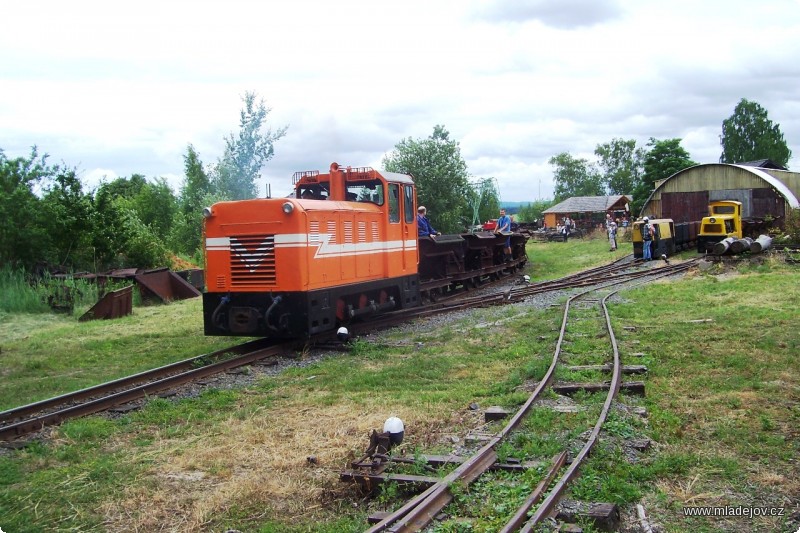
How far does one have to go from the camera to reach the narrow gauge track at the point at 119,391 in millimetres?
7043

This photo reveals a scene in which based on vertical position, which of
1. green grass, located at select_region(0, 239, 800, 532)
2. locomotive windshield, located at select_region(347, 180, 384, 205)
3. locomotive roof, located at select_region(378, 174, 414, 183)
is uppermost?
locomotive roof, located at select_region(378, 174, 414, 183)

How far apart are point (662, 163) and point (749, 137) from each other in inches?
888

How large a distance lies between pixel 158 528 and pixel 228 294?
6.37m

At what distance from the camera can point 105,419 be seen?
7219 mm

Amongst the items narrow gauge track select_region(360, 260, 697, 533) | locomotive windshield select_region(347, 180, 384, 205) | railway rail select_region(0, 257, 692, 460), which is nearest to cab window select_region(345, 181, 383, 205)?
locomotive windshield select_region(347, 180, 384, 205)

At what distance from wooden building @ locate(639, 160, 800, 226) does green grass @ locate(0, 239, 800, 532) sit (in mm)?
25241

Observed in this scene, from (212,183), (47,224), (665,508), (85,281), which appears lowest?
(665,508)

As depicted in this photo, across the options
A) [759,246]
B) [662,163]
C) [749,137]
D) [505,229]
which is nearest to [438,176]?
[505,229]

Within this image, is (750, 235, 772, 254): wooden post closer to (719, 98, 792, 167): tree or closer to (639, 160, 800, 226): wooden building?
(639, 160, 800, 226): wooden building

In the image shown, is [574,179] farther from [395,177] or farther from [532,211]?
[395,177]

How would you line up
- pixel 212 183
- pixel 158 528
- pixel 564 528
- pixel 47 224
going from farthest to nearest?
pixel 212 183 < pixel 47 224 < pixel 158 528 < pixel 564 528

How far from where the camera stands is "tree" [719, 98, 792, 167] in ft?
245

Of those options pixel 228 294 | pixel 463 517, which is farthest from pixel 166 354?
pixel 463 517

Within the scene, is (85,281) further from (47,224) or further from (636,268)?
(636,268)
